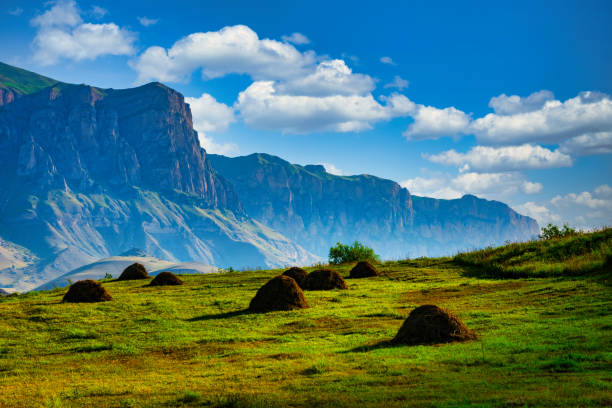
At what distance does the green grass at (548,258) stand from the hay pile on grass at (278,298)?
21.3 m

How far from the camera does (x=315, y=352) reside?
71.1 ft

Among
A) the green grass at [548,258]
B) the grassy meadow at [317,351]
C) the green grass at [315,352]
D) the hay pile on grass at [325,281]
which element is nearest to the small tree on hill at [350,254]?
the green grass at [548,258]

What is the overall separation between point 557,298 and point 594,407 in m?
20.4

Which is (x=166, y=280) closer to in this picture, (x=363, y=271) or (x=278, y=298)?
(x=363, y=271)

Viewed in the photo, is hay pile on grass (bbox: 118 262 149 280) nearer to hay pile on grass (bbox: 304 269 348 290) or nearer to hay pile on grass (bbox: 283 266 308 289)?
hay pile on grass (bbox: 283 266 308 289)

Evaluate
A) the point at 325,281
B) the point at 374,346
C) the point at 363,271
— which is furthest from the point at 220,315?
the point at 363,271

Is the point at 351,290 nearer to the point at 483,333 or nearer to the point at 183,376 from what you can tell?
the point at 483,333

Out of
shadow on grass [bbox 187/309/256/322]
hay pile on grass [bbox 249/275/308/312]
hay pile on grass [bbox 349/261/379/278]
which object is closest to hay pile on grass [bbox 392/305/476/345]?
hay pile on grass [bbox 249/275/308/312]

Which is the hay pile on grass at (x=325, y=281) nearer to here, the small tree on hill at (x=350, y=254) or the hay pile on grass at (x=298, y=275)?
the hay pile on grass at (x=298, y=275)

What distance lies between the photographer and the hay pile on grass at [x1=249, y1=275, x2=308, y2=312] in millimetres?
34469

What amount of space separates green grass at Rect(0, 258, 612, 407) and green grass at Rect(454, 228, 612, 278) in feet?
12.7

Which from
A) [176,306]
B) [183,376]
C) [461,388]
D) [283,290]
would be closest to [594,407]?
[461,388]

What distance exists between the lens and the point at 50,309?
3556 centimetres

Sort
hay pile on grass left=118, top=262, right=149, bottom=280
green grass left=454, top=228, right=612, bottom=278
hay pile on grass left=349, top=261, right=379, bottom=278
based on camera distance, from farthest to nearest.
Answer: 1. hay pile on grass left=118, top=262, right=149, bottom=280
2. hay pile on grass left=349, top=261, right=379, bottom=278
3. green grass left=454, top=228, right=612, bottom=278
